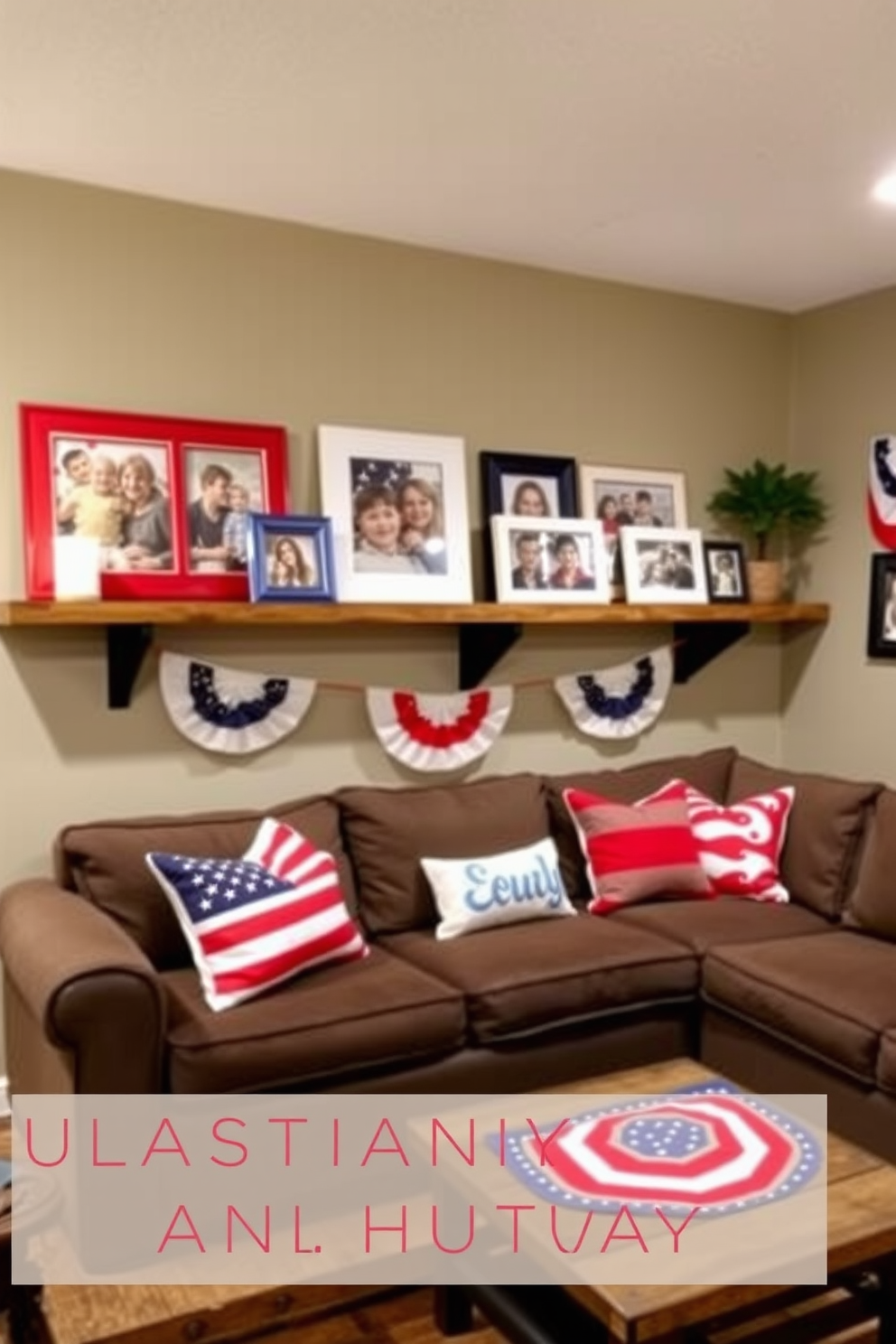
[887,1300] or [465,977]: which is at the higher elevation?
[465,977]

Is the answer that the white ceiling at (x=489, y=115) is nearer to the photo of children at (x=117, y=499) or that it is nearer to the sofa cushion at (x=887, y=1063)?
the photo of children at (x=117, y=499)

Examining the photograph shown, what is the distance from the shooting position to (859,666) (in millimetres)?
4098

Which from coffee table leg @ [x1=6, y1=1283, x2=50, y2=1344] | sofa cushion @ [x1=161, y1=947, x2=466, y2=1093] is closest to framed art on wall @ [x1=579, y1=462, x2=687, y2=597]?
sofa cushion @ [x1=161, y1=947, x2=466, y2=1093]

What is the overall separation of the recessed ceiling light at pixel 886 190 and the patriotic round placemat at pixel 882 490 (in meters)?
0.99

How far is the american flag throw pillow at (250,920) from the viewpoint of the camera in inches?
103

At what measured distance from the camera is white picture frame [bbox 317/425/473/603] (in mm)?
3455

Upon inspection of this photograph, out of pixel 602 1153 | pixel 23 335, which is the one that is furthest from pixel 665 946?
pixel 23 335

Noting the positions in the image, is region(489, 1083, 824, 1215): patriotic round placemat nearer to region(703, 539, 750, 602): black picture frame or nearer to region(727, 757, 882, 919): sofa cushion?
region(727, 757, 882, 919): sofa cushion

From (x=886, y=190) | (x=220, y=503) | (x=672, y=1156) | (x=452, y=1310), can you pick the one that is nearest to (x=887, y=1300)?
(x=672, y=1156)

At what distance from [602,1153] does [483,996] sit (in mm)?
726

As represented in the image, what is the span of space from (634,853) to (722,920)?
0.31 meters

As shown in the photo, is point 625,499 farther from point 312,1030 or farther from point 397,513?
point 312,1030

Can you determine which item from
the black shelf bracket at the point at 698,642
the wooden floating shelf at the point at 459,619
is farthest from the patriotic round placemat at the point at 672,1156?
the black shelf bracket at the point at 698,642

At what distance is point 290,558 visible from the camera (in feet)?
10.8
